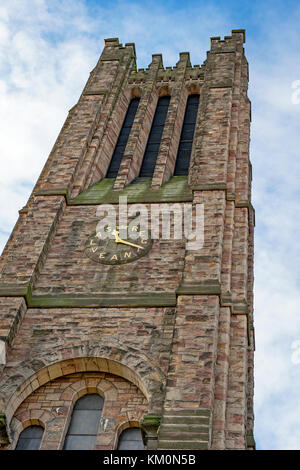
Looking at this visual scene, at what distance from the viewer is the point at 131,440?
48.6 feet

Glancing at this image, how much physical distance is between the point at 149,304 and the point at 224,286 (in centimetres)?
193

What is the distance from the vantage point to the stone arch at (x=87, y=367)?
15.2m

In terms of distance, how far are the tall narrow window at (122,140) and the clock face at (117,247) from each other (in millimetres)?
4617

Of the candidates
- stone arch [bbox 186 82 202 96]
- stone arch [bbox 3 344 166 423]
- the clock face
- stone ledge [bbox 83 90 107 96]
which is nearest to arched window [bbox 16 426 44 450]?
stone arch [bbox 3 344 166 423]

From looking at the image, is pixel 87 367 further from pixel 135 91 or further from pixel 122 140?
pixel 135 91

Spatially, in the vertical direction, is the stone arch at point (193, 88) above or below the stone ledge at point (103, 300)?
above

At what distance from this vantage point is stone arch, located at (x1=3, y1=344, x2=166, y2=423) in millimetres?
15250

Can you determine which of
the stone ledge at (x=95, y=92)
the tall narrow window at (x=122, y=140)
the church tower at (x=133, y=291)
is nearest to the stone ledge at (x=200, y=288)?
the church tower at (x=133, y=291)

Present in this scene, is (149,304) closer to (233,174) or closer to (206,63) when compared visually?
(233,174)

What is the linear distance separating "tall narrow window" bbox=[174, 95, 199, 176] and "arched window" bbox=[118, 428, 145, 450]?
10.8 meters

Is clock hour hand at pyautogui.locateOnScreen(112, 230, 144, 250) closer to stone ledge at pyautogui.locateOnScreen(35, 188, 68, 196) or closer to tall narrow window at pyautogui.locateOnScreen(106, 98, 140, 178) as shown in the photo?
stone ledge at pyautogui.locateOnScreen(35, 188, 68, 196)

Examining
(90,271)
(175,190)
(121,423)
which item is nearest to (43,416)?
(121,423)

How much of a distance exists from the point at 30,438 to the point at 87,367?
2.01 m

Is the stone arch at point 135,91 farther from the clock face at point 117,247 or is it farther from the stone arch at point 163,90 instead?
the clock face at point 117,247
